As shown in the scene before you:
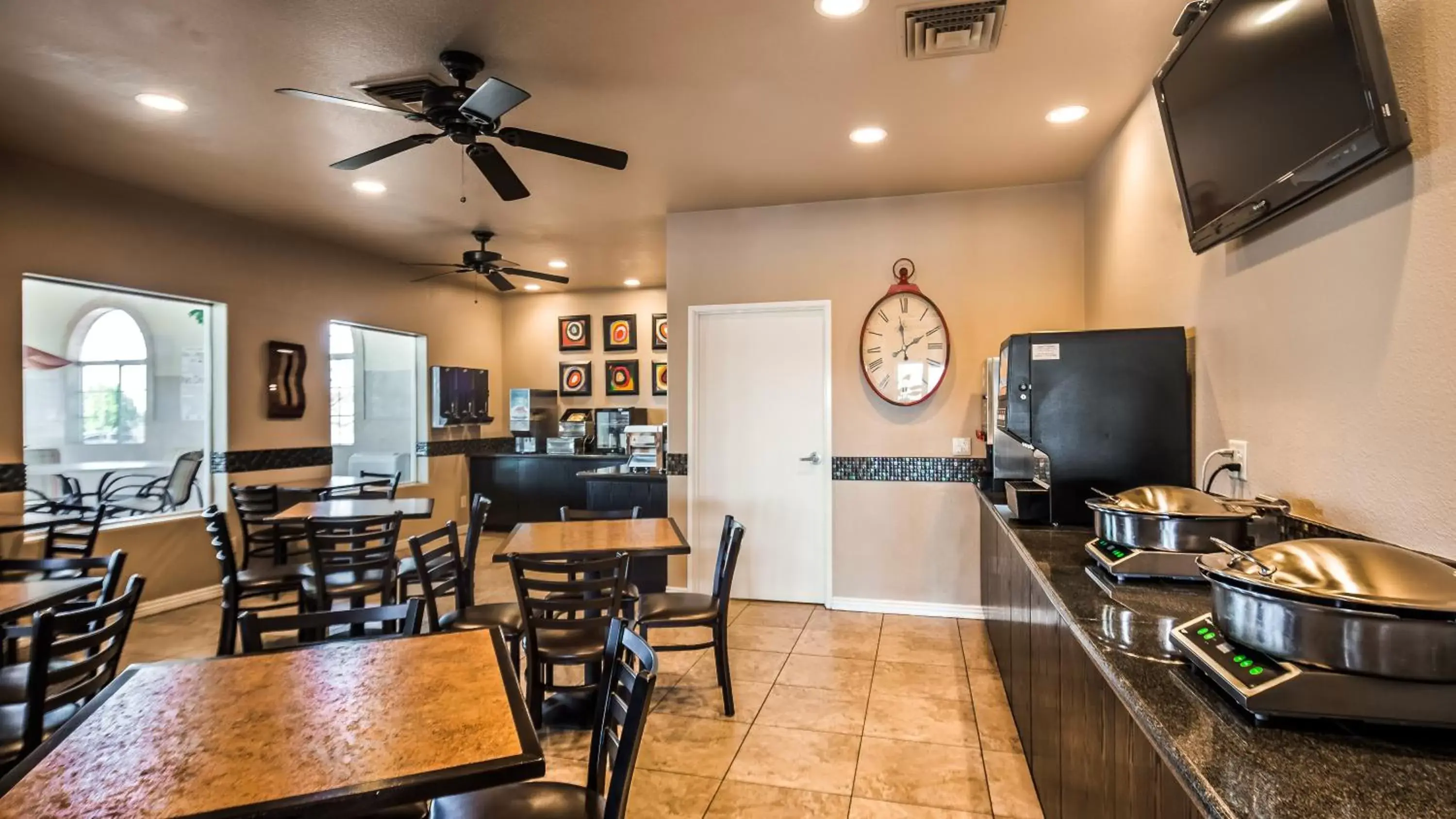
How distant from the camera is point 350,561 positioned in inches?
128

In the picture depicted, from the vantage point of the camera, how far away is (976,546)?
4.35 m

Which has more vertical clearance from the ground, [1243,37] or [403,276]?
[403,276]

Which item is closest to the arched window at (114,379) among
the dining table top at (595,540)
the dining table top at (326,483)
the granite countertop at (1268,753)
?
the dining table top at (326,483)

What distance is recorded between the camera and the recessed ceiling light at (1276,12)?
153 cm

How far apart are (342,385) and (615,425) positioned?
104 inches

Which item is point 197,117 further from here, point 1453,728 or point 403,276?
point 1453,728

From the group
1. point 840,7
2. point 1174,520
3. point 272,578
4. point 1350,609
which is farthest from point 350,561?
point 1350,609

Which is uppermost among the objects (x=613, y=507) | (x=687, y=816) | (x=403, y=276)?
(x=403, y=276)

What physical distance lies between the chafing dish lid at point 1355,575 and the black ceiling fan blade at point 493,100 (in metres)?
2.37

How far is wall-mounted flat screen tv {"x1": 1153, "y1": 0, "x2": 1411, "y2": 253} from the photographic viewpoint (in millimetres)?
1391

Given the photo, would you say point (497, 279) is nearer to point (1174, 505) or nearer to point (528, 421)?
point (528, 421)

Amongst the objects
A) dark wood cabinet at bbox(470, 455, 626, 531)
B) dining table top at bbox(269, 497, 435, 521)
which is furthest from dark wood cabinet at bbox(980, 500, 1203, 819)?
dark wood cabinet at bbox(470, 455, 626, 531)

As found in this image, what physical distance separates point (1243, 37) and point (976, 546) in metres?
3.20

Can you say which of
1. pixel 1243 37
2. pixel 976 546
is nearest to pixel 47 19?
pixel 1243 37
